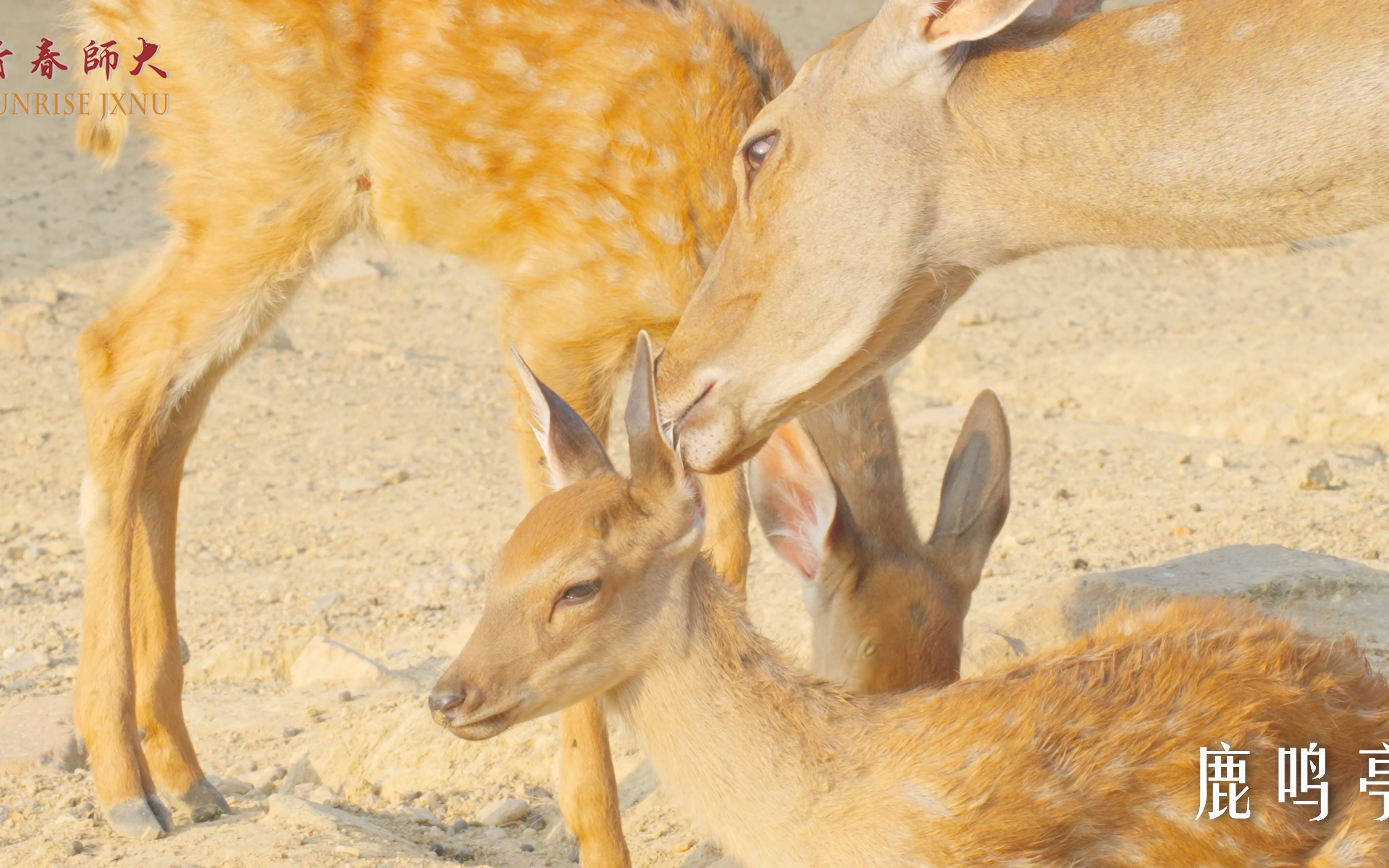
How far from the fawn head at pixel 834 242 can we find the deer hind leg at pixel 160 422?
1.49 meters

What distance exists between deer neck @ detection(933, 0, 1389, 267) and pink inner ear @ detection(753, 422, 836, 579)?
715 millimetres

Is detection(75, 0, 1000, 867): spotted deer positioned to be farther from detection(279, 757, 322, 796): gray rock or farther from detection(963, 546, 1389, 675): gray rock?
detection(963, 546, 1389, 675): gray rock

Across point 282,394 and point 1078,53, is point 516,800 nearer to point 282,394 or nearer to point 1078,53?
point 1078,53

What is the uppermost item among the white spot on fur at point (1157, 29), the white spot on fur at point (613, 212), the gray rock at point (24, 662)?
the white spot on fur at point (1157, 29)

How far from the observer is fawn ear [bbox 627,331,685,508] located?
144 inches

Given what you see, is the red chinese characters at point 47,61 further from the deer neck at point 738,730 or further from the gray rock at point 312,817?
the deer neck at point 738,730

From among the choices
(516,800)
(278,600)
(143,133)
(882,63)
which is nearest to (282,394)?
(278,600)

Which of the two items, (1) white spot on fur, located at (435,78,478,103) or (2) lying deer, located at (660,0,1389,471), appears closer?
(2) lying deer, located at (660,0,1389,471)

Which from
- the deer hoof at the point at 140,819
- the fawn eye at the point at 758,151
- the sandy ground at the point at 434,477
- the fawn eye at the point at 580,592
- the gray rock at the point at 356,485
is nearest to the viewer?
the fawn eye at the point at 580,592

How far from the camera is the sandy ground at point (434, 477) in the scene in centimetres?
524

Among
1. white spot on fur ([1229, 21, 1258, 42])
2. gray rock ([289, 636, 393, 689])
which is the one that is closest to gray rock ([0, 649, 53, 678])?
gray rock ([289, 636, 393, 689])

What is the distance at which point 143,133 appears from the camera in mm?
5699

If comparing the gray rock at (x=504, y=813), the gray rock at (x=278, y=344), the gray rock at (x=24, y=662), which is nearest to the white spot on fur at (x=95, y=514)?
the gray rock at (x=24, y=662)

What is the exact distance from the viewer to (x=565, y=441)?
153 inches
